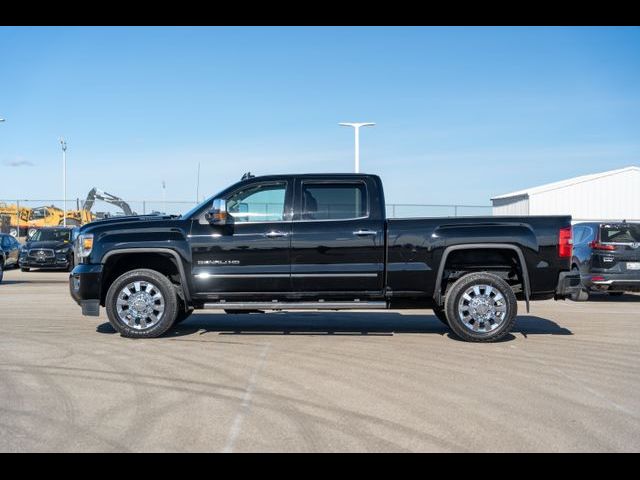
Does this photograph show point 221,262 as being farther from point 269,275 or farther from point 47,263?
point 47,263

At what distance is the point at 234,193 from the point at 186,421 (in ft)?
13.2

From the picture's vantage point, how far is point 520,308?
11.4 m

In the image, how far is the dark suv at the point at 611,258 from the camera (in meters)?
12.4

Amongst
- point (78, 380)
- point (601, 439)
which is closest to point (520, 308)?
point (601, 439)

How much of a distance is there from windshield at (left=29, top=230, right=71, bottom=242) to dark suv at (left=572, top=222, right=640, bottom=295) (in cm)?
1796

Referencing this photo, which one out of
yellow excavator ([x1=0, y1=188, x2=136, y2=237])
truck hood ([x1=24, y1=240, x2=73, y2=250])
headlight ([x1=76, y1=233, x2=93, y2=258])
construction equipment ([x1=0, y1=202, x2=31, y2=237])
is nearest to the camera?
headlight ([x1=76, y1=233, x2=93, y2=258])

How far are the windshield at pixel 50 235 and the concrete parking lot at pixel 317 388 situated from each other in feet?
48.5

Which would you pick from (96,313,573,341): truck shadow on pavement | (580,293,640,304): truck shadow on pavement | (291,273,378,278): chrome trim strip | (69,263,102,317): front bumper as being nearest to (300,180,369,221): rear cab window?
(291,273,378,278): chrome trim strip

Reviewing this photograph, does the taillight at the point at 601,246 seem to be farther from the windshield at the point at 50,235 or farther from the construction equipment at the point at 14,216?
the construction equipment at the point at 14,216

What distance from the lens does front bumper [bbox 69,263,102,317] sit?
7938mm

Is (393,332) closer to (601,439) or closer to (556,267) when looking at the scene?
(556,267)

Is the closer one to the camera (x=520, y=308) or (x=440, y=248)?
(x=440, y=248)

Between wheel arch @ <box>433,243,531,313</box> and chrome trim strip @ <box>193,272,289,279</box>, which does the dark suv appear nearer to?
wheel arch @ <box>433,243,531,313</box>
